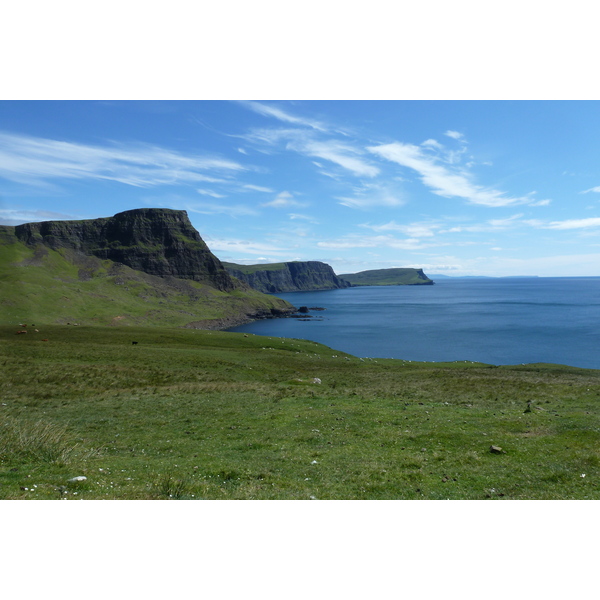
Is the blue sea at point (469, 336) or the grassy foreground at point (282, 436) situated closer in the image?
the grassy foreground at point (282, 436)

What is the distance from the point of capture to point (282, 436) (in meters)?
20.1

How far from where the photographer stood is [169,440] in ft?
65.0

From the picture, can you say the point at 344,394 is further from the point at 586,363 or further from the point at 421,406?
the point at 586,363

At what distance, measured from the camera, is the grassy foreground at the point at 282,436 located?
41.4ft

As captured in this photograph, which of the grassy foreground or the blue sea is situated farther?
the blue sea

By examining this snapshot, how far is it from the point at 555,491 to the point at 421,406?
15.2m

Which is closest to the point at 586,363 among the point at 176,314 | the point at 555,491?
the point at 555,491

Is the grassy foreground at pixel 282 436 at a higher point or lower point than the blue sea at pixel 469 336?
higher

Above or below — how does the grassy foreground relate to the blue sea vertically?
above

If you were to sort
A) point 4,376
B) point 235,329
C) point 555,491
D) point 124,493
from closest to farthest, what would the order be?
point 124,493 < point 555,491 < point 4,376 < point 235,329

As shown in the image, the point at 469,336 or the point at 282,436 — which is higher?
the point at 282,436

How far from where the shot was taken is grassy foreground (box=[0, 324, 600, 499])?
12.6m

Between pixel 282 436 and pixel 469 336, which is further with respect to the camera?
pixel 469 336

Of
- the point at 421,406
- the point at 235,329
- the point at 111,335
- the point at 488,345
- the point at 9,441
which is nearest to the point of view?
the point at 9,441
